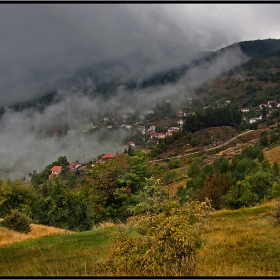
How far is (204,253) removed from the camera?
841cm

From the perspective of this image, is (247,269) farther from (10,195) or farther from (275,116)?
(275,116)

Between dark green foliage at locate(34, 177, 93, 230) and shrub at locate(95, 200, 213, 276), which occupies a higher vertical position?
shrub at locate(95, 200, 213, 276)

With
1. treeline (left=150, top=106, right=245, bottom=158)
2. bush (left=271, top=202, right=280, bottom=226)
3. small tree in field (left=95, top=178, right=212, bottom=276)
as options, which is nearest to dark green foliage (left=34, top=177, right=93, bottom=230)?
bush (left=271, top=202, right=280, bottom=226)

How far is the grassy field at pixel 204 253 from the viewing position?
6708 mm

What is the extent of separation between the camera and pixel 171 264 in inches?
229

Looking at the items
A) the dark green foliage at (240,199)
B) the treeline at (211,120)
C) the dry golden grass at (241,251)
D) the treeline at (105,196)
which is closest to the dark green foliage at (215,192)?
the dark green foliage at (240,199)

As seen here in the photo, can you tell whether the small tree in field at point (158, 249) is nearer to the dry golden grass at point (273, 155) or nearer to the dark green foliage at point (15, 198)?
the dark green foliage at point (15, 198)

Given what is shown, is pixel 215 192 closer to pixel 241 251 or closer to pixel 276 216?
pixel 276 216

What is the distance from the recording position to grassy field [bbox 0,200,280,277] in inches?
264

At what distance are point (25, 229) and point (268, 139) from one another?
8863cm

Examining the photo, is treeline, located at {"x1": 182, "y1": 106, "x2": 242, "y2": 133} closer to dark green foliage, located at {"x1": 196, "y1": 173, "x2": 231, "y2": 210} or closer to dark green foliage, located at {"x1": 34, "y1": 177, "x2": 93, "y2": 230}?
dark green foliage, located at {"x1": 196, "y1": 173, "x2": 231, "y2": 210}

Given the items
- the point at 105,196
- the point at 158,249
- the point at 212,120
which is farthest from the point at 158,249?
the point at 212,120

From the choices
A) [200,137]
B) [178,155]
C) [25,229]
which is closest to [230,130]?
[200,137]

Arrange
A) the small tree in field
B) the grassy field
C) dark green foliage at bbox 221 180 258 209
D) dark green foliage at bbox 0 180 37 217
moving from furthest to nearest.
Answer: dark green foliage at bbox 0 180 37 217
dark green foliage at bbox 221 180 258 209
the grassy field
the small tree in field
